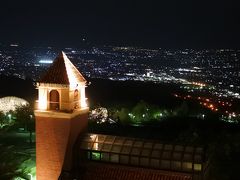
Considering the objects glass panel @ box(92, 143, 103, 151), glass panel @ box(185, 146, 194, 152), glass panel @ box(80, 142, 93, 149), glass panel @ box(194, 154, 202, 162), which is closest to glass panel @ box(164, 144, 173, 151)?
glass panel @ box(185, 146, 194, 152)

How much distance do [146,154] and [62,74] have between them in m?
5.82

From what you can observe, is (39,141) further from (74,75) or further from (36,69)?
(36,69)

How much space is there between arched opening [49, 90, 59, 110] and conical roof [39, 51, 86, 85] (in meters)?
0.69

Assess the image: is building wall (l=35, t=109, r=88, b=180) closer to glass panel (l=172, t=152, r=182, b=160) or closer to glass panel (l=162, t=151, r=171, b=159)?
glass panel (l=162, t=151, r=171, b=159)

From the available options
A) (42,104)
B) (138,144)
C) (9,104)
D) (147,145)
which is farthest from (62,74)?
(9,104)

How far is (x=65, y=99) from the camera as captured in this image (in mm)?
21391

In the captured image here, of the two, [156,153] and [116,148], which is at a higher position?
[116,148]

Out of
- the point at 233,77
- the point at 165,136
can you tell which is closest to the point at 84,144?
the point at 165,136

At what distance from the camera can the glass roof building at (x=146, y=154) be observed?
1925 centimetres

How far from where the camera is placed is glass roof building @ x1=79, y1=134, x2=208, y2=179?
63.2 feet

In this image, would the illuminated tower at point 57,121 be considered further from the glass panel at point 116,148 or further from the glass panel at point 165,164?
the glass panel at point 165,164

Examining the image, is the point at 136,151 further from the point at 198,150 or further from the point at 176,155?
the point at 198,150

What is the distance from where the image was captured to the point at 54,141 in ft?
69.9

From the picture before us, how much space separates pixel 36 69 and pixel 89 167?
126420 millimetres
